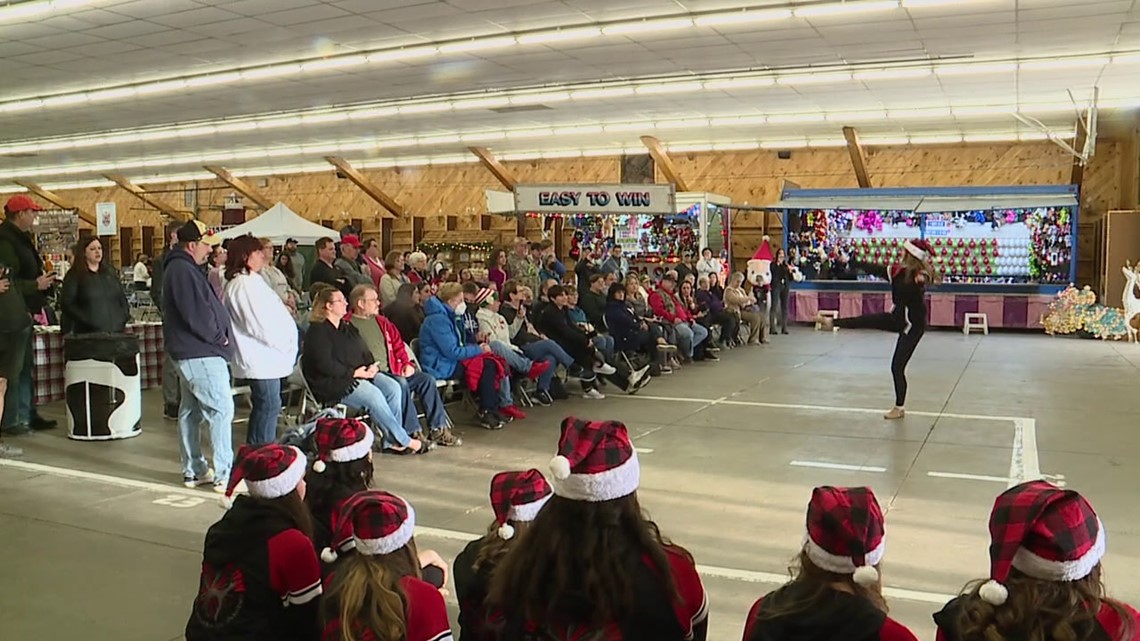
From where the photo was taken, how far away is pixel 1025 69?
1250cm

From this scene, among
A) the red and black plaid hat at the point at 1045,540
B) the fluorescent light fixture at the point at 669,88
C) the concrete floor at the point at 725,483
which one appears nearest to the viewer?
the red and black plaid hat at the point at 1045,540

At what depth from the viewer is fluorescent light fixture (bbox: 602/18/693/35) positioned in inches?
404

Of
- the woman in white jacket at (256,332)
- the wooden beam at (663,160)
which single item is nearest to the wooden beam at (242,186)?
the wooden beam at (663,160)

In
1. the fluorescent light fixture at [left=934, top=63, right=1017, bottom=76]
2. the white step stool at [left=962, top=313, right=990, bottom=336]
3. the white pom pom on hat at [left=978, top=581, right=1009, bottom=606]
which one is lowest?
the white step stool at [left=962, top=313, right=990, bottom=336]

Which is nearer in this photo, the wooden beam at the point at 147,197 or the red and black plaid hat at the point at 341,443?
the red and black plaid hat at the point at 341,443

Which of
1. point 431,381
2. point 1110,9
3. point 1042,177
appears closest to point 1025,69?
point 1110,9

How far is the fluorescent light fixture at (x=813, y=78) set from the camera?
13.1m

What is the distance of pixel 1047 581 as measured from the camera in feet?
5.64

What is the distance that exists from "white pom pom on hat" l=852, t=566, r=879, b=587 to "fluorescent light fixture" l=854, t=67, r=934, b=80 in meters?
12.2

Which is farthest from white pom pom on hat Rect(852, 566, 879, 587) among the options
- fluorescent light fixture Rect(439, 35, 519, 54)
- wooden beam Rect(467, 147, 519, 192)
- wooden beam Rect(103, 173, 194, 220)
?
wooden beam Rect(103, 173, 194, 220)

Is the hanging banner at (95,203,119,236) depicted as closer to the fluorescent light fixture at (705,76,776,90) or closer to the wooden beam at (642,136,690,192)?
the wooden beam at (642,136,690,192)

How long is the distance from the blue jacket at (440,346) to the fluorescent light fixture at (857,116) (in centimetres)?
1128

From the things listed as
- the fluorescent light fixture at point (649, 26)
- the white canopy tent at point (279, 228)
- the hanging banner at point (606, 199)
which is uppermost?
the fluorescent light fixture at point (649, 26)

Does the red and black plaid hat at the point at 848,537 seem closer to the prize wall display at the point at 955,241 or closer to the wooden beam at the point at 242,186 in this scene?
the prize wall display at the point at 955,241
